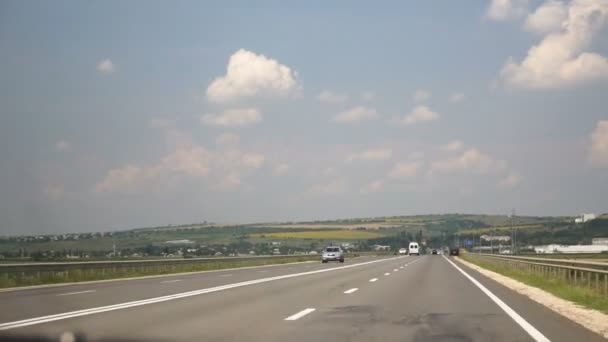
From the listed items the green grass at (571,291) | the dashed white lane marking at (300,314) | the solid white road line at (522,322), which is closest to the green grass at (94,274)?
the dashed white lane marking at (300,314)

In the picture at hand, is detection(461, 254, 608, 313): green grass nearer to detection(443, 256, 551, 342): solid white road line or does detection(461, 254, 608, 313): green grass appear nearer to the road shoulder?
the road shoulder

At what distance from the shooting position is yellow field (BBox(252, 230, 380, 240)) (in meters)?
167

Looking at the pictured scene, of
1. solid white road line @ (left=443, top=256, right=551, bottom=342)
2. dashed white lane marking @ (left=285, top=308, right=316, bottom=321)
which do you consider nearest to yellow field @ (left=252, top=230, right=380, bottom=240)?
solid white road line @ (left=443, top=256, right=551, bottom=342)

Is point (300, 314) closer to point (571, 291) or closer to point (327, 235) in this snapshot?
point (571, 291)

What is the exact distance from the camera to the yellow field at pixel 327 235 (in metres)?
167

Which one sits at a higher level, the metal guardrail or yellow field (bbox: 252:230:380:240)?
yellow field (bbox: 252:230:380:240)

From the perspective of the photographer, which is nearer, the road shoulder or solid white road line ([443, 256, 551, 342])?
solid white road line ([443, 256, 551, 342])

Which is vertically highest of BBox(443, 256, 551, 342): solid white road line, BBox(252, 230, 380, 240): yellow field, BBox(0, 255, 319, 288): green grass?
BBox(252, 230, 380, 240): yellow field

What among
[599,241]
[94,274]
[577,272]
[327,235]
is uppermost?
[327,235]

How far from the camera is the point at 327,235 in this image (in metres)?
173

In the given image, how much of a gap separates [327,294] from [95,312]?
331 inches

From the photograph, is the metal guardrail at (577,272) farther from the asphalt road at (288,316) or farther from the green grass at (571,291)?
the asphalt road at (288,316)

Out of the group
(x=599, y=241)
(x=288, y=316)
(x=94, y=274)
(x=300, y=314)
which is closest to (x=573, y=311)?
(x=300, y=314)

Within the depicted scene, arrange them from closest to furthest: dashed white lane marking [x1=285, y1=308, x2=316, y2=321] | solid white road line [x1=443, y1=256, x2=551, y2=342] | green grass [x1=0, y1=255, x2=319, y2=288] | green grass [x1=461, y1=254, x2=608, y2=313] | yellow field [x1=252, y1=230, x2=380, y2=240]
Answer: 1. solid white road line [x1=443, y1=256, x2=551, y2=342]
2. dashed white lane marking [x1=285, y1=308, x2=316, y2=321]
3. green grass [x1=461, y1=254, x2=608, y2=313]
4. green grass [x1=0, y1=255, x2=319, y2=288]
5. yellow field [x1=252, y1=230, x2=380, y2=240]
